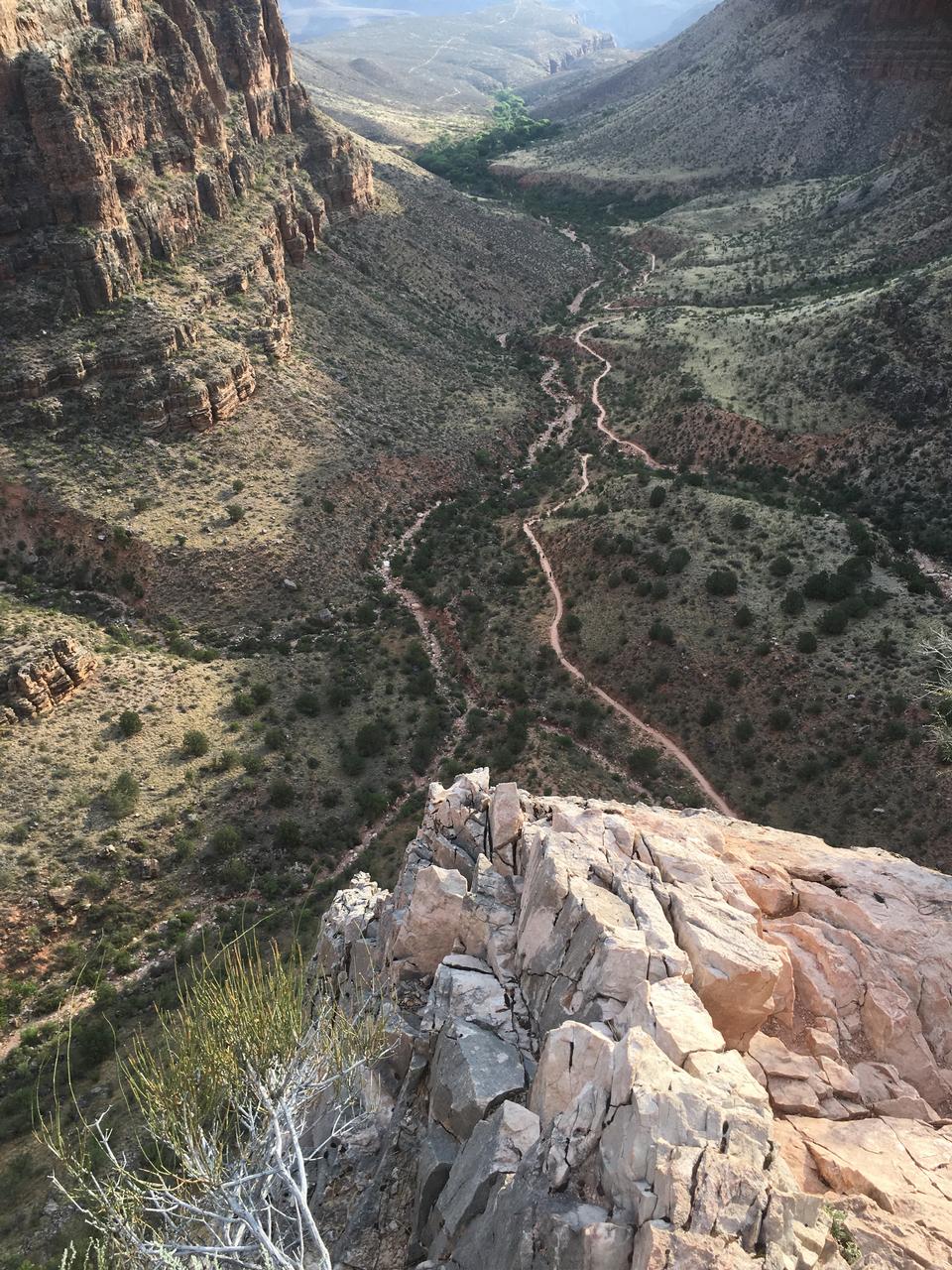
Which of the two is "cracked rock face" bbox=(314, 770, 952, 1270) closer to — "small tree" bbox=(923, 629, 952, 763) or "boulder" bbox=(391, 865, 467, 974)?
"boulder" bbox=(391, 865, 467, 974)

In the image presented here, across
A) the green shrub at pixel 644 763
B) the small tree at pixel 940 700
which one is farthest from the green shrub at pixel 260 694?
the small tree at pixel 940 700

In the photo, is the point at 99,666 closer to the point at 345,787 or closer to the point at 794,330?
the point at 345,787

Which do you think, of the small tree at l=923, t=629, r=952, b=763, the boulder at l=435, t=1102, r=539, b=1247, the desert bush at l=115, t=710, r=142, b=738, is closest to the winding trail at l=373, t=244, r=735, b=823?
the small tree at l=923, t=629, r=952, b=763

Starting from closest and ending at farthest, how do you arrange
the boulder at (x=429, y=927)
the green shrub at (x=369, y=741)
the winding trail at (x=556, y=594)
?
the boulder at (x=429, y=927)
the winding trail at (x=556, y=594)
the green shrub at (x=369, y=741)

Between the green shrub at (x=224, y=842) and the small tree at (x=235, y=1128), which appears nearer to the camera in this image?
the small tree at (x=235, y=1128)

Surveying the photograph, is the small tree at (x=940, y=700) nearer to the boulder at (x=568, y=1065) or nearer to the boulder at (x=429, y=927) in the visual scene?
the boulder at (x=429, y=927)

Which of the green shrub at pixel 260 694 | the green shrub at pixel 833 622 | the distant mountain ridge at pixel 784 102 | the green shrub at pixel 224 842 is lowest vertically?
the green shrub at pixel 224 842
